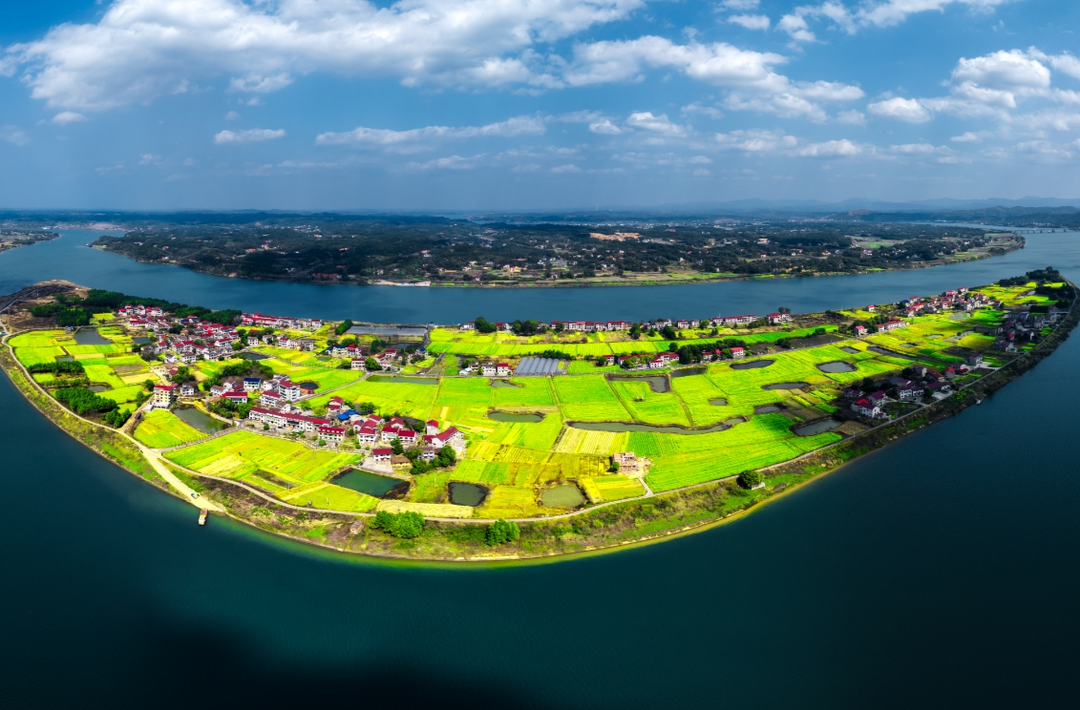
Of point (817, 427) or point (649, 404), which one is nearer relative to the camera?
point (817, 427)

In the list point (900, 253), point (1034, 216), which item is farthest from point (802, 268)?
point (1034, 216)

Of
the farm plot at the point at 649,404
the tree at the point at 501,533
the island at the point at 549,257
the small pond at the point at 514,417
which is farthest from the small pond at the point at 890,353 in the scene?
the island at the point at 549,257

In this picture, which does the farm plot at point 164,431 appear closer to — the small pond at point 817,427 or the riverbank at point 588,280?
the small pond at point 817,427

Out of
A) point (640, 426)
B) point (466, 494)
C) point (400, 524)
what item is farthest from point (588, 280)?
point (400, 524)

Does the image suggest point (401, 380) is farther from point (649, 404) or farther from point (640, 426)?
point (640, 426)

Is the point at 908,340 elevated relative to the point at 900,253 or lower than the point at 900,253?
lower

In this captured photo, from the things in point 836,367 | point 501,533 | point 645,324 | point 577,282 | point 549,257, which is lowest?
point 501,533

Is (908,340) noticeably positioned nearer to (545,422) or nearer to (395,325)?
(545,422)
